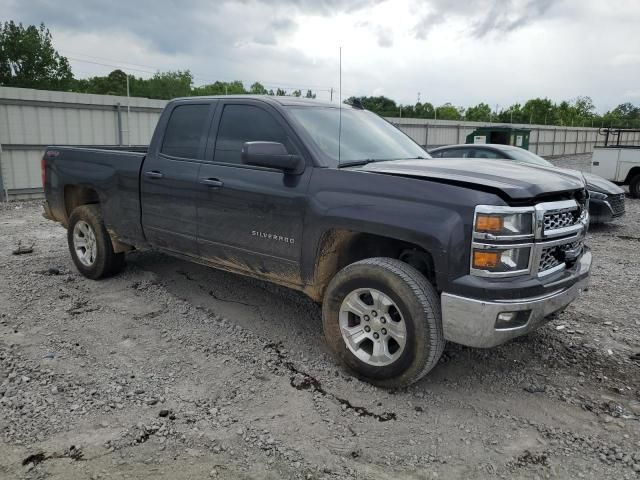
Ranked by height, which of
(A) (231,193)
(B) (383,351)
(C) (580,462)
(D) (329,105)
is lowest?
(C) (580,462)

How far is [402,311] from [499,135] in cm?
2076

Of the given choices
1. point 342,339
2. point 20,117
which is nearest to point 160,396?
point 342,339

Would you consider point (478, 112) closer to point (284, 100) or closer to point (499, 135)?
point (499, 135)

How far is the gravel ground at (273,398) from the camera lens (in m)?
2.81

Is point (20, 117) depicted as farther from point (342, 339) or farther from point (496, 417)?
point (496, 417)

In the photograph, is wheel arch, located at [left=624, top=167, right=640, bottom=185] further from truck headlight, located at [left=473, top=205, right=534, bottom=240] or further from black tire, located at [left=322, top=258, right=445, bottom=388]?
black tire, located at [left=322, top=258, right=445, bottom=388]

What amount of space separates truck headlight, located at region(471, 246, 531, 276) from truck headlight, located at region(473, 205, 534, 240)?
3.2 inches

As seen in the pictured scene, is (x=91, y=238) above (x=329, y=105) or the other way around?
the other way around

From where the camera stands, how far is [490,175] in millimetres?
3385

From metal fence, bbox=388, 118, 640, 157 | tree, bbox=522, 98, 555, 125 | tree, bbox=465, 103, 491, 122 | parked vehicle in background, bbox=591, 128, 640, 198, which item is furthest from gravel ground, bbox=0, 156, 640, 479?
tree, bbox=465, 103, 491, 122

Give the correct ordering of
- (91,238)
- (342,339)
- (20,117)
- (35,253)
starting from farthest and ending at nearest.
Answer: (20,117) < (35,253) < (91,238) < (342,339)

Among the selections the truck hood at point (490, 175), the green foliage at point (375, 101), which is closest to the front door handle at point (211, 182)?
the truck hood at point (490, 175)

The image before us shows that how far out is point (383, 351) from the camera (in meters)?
3.48

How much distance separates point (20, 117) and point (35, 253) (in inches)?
251
